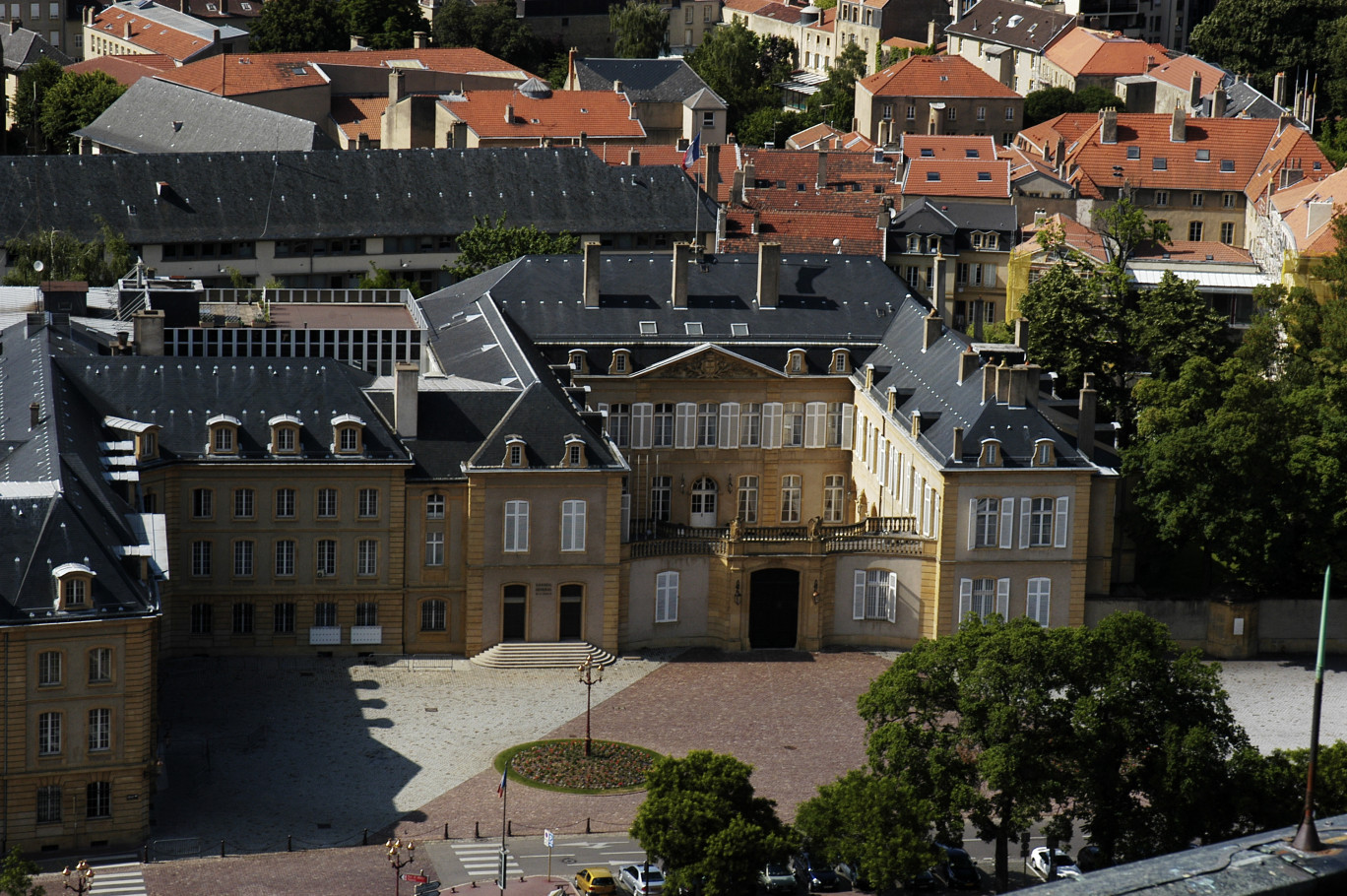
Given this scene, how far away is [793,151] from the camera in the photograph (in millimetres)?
158750

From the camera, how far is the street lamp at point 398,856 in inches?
2800

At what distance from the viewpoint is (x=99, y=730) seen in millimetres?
75312

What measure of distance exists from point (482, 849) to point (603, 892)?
5.55m

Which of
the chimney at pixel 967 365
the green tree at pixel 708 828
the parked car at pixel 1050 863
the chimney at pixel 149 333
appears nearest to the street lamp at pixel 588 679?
the green tree at pixel 708 828

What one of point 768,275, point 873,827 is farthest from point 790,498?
point 873,827

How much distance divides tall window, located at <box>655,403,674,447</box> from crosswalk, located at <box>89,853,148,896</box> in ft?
132

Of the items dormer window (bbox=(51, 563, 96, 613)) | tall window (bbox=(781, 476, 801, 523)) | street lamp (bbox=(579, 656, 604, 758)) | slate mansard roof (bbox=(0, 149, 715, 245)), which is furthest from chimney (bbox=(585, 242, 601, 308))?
dormer window (bbox=(51, 563, 96, 613))

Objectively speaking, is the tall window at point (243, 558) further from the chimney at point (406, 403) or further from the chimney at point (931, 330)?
the chimney at point (931, 330)

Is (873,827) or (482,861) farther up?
(873,827)

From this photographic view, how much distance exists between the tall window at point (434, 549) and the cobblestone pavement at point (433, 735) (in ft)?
14.2

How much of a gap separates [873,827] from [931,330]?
3945 cm

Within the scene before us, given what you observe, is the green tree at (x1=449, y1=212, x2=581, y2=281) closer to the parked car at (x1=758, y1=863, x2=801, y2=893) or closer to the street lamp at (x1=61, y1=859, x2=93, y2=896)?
the parked car at (x1=758, y1=863, x2=801, y2=893)

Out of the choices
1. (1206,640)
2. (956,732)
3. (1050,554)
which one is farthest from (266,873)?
(1206,640)

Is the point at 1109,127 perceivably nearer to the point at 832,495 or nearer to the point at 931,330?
the point at 832,495
